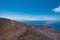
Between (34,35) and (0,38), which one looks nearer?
(0,38)

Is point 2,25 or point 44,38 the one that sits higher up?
point 2,25

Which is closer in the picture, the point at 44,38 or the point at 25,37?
the point at 25,37

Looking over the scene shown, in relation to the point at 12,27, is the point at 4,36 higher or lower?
lower

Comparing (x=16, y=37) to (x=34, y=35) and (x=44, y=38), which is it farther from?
(x=44, y=38)

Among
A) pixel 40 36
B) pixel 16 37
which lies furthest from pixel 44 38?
pixel 16 37

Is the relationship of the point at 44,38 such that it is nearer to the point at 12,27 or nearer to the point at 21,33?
the point at 21,33

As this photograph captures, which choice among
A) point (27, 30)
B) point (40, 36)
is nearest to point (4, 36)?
point (27, 30)

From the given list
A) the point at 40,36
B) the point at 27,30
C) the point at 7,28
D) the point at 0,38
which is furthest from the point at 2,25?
the point at 40,36
